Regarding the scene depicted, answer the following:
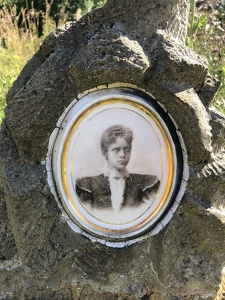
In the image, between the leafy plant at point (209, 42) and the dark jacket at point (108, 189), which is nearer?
the dark jacket at point (108, 189)

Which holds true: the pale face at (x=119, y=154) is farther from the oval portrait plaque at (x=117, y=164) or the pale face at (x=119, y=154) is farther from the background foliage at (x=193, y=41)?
the background foliage at (x=193, y=41)

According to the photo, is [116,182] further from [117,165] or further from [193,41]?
[193,41]

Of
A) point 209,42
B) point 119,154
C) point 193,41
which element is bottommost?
point 209,42

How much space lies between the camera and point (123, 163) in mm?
2008

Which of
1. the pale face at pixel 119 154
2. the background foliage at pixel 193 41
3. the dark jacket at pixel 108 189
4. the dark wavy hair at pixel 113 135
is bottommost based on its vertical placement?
the background foliage at pixel 193 41

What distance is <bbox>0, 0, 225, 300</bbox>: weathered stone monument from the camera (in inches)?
77.1

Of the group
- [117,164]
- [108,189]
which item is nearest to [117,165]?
[117,164]

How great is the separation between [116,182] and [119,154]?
120 mm

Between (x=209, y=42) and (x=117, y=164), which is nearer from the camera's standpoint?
(x=117, y=164)

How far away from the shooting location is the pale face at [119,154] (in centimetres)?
198

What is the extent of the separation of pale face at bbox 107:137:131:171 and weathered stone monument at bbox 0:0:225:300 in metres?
0.02

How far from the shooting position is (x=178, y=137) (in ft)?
6.66

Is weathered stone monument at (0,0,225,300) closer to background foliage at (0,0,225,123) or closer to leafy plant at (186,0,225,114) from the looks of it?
background foliage at (0,0,225,123)

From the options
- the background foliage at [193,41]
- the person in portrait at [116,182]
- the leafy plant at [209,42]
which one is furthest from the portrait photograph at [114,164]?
the leafy plant at [209,42]
